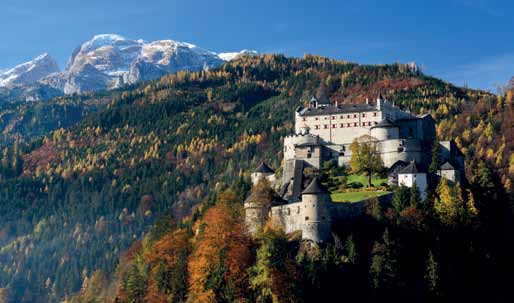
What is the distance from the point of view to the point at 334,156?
111 metres

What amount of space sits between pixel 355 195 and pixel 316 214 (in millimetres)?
10979

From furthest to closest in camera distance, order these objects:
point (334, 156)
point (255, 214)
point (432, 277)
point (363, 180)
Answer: point (334, 156)
point (363, 180)
point (255, 214)
point (432, 277)

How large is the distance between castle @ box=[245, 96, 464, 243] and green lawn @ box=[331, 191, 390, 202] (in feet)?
5.20

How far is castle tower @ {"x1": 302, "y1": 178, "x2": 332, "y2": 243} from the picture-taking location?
88062 mm

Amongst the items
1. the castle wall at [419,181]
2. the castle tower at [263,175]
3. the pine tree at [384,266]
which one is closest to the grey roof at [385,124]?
the castle wall at [419,181]

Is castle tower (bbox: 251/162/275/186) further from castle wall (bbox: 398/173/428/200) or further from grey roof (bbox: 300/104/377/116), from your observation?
castle wall (bbox: 398/173/428/200)

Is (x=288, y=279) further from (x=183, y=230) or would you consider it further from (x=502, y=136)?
(x=502, y=136)

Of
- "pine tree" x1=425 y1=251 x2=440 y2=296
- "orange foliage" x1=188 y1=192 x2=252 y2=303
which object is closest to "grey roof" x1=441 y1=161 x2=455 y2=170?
"pine tree" x1=425 y1=251 x2=440 y2=296

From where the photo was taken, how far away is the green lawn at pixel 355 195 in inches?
3763

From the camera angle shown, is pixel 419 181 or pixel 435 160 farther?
pixel 435 160

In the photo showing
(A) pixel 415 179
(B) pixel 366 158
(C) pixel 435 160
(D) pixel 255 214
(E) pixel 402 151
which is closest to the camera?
(D) pixel 255 214

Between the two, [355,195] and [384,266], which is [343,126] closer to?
[355,195]

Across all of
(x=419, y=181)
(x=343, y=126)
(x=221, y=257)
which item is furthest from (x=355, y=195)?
(x=221, y=257)

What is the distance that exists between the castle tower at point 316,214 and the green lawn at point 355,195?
713 centimetres
